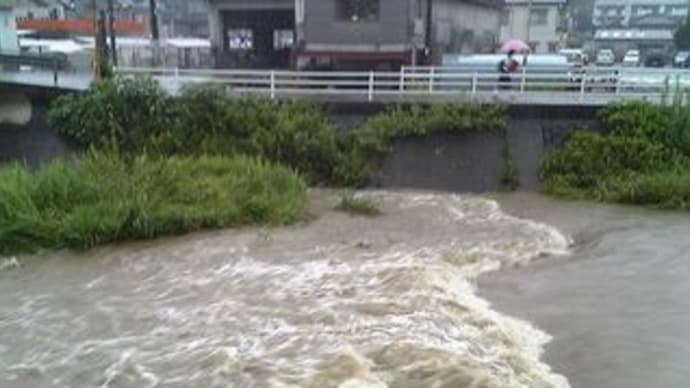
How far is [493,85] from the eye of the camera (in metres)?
21.0

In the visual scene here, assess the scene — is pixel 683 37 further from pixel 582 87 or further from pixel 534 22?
pixel 582 87

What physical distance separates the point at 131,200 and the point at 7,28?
25631 mm

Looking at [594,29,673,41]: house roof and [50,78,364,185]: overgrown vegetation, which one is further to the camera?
[594,29,673,41]: house roof

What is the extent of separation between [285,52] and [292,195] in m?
21.0

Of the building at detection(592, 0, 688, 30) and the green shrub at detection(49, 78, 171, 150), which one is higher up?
the building at detection(592, 0, 688, 30)

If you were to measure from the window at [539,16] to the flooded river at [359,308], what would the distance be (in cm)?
4504

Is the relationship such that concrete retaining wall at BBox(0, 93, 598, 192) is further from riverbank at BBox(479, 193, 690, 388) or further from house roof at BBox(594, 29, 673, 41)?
house roof at BBox(594, 29, 673, 41)

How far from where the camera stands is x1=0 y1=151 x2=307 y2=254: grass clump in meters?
14.0

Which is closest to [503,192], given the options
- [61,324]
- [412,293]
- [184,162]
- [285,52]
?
[184,162]

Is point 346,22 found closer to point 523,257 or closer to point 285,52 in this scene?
point 285,52

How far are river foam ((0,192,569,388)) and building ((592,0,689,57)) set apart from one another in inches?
2593

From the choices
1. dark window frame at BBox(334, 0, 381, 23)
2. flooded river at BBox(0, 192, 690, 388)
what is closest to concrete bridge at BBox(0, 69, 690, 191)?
flooded river at BBox(0, 192, 690, 388)

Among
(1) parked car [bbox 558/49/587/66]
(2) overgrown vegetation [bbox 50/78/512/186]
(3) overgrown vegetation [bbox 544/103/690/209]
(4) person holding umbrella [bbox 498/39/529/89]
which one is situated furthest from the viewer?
(1) parked car [bbox 558/49/587/66]

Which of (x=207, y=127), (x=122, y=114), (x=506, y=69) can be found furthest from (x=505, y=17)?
(x=122, y=114)
